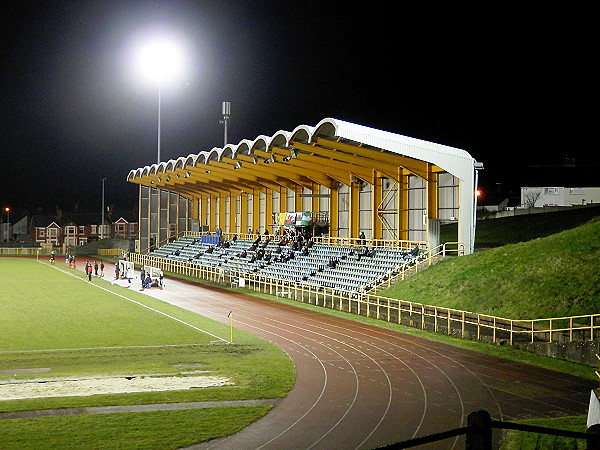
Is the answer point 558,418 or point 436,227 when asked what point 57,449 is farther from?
point 436,227

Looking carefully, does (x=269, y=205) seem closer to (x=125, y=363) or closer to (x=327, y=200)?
(x=327, y=200)

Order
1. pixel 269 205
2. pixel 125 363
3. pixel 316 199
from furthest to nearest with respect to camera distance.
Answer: pixel 269 205
pixel 316 199
pixel 125 363

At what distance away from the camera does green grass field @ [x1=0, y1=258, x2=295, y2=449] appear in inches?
456

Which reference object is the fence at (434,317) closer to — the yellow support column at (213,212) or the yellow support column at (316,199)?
the yellow support column at (316,199)

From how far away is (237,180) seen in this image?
56625 millimetres

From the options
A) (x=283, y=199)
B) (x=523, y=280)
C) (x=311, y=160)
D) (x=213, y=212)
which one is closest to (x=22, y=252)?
(x=213, y=212)

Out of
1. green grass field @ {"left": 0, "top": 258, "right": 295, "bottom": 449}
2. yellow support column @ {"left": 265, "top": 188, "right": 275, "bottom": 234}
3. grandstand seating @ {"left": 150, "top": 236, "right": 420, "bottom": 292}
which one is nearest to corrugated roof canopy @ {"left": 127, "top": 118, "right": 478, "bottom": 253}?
yellow support column @ {"left": 265, "top": 188, "right": 275, "bottom": 234}

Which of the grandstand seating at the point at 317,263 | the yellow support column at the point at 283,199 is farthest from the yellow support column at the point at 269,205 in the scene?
the yellow support column at the point at 283,199

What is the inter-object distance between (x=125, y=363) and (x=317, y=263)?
930 inches

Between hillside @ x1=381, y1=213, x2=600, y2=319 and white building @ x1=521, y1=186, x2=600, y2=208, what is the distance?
130ft

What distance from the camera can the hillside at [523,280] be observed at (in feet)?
77.2

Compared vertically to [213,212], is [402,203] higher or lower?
higher

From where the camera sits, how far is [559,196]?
68125mm

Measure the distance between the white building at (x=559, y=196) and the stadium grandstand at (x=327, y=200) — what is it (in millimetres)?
28936
